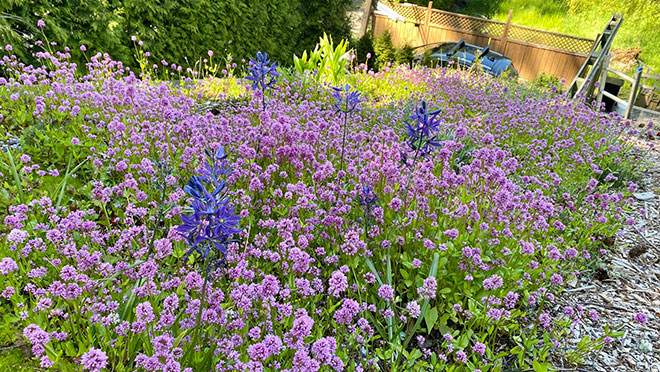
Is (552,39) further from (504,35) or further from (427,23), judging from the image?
(427,23)

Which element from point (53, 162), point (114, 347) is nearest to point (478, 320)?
point (114, 347)

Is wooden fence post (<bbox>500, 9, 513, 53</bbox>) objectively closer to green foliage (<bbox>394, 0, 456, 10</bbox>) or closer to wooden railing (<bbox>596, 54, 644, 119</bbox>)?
wooden railing (<bbox>596, 54, 644, 119</bbox>)

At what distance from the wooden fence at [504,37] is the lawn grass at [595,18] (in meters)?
4.36

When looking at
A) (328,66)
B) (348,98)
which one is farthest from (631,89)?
(348,98)

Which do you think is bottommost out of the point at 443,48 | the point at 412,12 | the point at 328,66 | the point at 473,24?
the point at 443,48

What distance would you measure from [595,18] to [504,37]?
31.8ft

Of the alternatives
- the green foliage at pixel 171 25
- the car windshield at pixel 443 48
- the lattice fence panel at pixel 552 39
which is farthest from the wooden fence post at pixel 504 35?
the green foliage at pixel 171 25

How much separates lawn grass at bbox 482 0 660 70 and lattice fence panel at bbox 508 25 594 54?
4188 millimetres

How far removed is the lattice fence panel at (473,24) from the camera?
18.0 meters

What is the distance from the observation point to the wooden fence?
1662 centimetres

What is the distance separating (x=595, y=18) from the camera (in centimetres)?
2269

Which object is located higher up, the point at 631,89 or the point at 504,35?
the point at 504,35

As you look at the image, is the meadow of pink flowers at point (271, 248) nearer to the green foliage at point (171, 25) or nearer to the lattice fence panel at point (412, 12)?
the green foliage at point (171, 25)

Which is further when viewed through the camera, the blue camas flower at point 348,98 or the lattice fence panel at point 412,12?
the lattice fence panel at point 412,12
